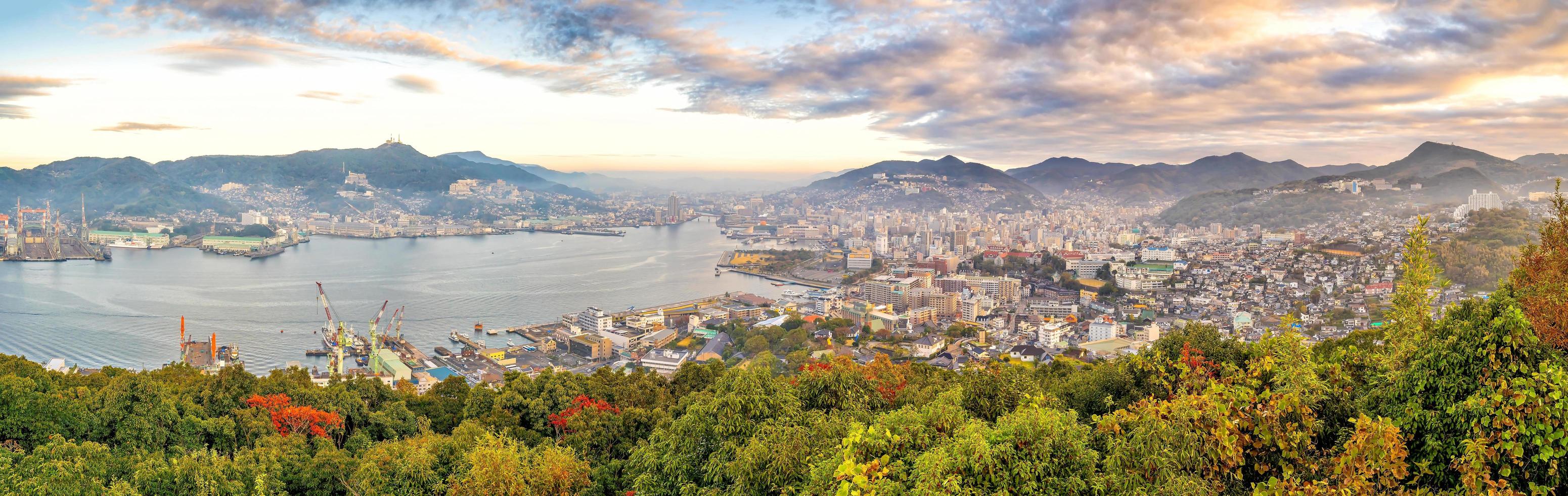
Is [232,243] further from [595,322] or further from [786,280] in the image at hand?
[786,280]

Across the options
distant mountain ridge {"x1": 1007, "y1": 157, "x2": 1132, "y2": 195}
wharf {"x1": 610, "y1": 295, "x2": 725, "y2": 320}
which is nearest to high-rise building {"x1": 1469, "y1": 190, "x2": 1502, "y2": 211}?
wharf {"x1": 610, "y1": 295, "x2": 725, "y2": 320}

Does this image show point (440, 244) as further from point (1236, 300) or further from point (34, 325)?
point (1236, 300)

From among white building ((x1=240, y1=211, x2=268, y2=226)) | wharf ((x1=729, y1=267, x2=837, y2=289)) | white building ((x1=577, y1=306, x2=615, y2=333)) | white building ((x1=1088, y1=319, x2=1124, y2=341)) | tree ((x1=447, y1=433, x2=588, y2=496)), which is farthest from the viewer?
white building ((x1=240, y1=211, x2=268, y2=226))

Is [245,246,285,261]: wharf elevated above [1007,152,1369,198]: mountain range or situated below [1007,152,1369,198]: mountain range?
below

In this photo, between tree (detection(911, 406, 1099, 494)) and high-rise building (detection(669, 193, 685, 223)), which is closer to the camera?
tree (detection(911, 406, 1099, 494))

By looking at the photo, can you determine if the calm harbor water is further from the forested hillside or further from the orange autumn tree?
the forested hillside

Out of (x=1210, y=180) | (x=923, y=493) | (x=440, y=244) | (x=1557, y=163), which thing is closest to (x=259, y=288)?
(x=440, y=244)
